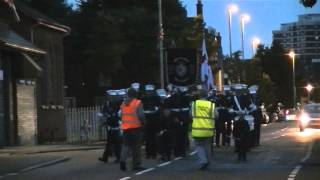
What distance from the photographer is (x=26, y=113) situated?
30328mm

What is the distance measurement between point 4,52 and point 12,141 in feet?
11.8

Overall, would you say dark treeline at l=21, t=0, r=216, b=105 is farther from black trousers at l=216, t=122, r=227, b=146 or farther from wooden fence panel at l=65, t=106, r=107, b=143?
black trousers at l=216, t=122, r=227, b=146

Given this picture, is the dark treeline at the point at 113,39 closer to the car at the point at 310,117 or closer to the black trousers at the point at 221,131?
the car at the point at 310,117

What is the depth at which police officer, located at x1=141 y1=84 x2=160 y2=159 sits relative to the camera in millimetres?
18969

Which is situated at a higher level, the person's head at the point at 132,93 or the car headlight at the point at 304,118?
the person's head at the point at 132,93

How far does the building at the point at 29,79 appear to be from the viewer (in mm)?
27781

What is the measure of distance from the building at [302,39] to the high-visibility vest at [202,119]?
89.6 meters

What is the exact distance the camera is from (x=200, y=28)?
5806cm

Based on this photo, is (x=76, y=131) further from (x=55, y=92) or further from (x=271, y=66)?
(x=271, y=66)

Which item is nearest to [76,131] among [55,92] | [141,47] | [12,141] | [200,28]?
[55,92]

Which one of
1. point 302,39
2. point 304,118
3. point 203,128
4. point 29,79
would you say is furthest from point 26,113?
point 302,39

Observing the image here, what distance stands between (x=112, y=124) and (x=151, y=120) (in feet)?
4.41

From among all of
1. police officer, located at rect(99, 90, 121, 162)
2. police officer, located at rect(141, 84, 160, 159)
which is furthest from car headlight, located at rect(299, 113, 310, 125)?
police officer, located at rect(99, 90, 121, 162)

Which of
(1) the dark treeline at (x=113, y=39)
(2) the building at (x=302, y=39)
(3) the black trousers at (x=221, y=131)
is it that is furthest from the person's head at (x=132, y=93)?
(2) the building at (x=302, y=39)
